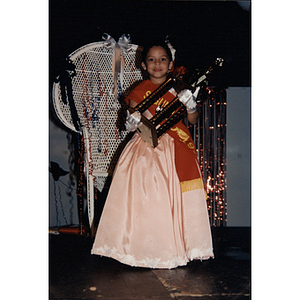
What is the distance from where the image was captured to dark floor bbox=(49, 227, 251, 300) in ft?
3.96

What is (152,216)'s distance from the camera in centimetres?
146

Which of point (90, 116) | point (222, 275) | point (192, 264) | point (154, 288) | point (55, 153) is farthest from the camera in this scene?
point (55, 153)

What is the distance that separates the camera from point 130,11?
2.30 metres

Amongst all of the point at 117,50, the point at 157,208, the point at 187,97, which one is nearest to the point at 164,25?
the point at 117,50

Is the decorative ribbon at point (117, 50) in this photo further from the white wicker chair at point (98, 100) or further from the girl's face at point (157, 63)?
the girl's face at point (157, 63)

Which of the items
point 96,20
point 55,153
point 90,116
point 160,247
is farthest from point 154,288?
point 96,20

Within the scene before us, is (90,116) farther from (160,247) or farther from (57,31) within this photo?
(160,247)

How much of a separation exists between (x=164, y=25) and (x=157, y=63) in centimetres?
80

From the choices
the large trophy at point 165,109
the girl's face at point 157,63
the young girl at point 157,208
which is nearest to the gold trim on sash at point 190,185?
the young girl at point 157,208

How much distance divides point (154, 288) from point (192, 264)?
334 mm

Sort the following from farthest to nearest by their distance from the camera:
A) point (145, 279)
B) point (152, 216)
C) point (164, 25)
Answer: point (164, 25) < point (152, 216) < point (145, 279)

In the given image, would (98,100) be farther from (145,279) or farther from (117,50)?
(145,279)

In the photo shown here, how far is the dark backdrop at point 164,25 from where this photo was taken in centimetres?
228

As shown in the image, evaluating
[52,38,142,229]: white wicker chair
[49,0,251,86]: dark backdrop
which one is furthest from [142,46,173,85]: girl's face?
[49,0,251,86]: dark backdrop
